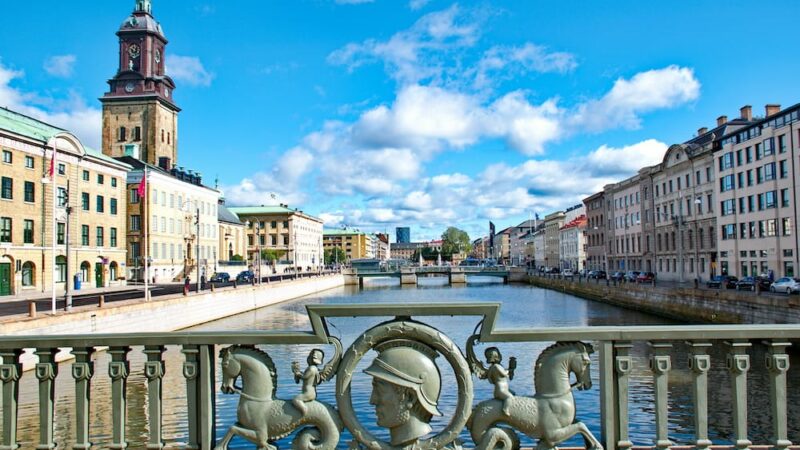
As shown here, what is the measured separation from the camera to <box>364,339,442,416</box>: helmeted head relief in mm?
4023

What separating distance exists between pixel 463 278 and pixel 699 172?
63.8 meters

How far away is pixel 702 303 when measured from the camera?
40531 millimetres

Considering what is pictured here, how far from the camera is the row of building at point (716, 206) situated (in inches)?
1953

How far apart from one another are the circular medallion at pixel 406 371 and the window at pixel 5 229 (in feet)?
161

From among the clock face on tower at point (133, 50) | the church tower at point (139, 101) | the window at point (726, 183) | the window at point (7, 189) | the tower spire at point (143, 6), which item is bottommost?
the window at point (7, 189)

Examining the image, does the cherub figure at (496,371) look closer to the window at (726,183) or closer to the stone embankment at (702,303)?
the stone embankment at (702,303)

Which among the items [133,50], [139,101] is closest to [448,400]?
[139,101]

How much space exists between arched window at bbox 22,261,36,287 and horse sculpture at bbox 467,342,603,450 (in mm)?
51060

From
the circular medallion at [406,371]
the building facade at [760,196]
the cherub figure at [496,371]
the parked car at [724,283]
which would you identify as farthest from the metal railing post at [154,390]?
the building facade at [760,196]

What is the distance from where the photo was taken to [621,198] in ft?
294

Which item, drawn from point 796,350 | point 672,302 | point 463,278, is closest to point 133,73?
point 463,278

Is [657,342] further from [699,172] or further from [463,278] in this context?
[463,278]

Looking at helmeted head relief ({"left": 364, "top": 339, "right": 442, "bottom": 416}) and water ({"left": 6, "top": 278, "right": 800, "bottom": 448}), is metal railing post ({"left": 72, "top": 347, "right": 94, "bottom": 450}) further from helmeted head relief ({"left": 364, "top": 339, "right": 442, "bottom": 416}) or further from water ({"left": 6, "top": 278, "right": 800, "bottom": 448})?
water ({"left": 6, "top": 278, "right": 800, "bottom": 448})

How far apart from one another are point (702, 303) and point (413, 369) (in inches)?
1675
